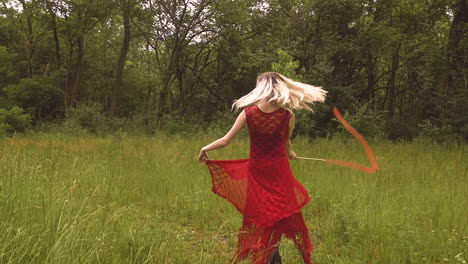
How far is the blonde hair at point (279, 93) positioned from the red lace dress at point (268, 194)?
0.14 meters

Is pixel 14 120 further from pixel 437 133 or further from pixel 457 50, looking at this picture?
pixel 457 50

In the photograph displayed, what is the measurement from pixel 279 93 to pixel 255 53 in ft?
56.1

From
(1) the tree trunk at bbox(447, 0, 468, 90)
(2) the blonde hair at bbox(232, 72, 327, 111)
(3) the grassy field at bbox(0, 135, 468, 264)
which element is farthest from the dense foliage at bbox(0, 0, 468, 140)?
(2) the blonde hair at bbox(232, 72, 327, 111)

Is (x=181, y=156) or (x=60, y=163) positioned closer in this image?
(x=60, y=163)

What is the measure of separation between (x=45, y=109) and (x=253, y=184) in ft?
86.7

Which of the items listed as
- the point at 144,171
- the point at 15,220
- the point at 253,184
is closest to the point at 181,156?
the point at 144,171

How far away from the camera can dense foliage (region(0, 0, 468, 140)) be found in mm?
16844

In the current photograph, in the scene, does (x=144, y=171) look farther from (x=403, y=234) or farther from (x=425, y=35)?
(x=425, y=35)

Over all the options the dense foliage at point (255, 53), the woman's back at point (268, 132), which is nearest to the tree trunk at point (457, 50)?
the dense foliage at point (255, 53)

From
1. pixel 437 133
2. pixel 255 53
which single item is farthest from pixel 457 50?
pixel 255 53

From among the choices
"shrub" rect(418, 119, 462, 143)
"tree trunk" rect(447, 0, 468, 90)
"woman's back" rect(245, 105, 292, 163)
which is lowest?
"shrub" rect(418, 119, 462, 143)

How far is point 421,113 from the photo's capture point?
67.7 ft

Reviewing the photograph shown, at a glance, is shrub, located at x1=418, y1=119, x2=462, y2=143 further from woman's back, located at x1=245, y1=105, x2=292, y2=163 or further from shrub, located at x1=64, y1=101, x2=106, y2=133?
shrub, located at x1=64, y1=101, x2=106, y2=133

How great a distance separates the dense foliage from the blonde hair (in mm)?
7355
